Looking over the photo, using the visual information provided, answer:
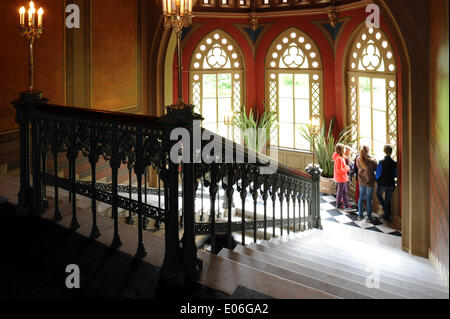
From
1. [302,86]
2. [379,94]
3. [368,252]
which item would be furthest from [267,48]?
[368,252]

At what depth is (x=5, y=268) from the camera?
8.95 feet

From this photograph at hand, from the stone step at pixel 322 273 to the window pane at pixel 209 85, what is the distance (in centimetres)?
708

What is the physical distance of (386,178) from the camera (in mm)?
7375

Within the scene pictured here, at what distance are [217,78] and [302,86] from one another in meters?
1.95

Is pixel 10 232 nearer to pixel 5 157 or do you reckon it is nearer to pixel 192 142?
pixel 192 142

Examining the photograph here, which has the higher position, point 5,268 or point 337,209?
point 5,268

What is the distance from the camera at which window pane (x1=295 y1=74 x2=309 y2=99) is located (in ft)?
34.0

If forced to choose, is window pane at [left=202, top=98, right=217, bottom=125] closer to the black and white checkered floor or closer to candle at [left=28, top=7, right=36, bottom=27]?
the black and white checkered floor

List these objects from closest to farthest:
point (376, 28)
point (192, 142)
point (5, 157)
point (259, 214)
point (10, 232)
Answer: point (192, 142), point (10, 232), point (5, 157), point (259, 214), point (376, 28)

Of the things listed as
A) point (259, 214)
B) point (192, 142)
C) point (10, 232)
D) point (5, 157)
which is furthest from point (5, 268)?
point (259, 214)

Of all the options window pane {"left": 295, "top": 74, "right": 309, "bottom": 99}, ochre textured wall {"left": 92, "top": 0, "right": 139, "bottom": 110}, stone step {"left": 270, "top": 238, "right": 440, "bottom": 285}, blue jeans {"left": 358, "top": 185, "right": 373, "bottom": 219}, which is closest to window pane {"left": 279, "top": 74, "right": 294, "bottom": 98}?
window pane {"left": 295, "top": 74, "right": 309, "bottom": 99}

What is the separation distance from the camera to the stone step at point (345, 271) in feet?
11.6

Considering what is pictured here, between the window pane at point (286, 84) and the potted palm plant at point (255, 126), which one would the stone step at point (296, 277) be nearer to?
the potted palm plant at point (255, 126)
